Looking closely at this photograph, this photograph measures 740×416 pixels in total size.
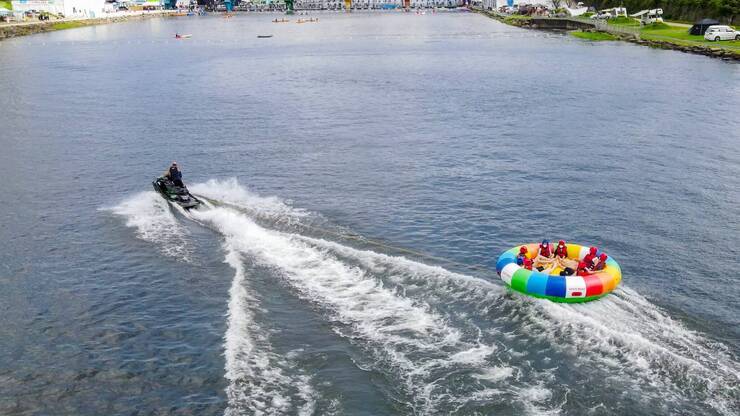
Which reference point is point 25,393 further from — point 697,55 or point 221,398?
point 697,55

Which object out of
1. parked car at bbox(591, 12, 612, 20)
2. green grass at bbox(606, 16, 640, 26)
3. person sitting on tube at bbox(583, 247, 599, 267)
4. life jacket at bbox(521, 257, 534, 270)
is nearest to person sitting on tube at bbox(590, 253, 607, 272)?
person sitting on tube at bbox(583, 247, 599, 267)

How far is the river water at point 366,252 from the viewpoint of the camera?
25453mm

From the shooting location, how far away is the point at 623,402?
23875 mm

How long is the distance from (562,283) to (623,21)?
163869 millimetres

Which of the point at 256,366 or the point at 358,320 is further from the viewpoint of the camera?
the point at 358,320

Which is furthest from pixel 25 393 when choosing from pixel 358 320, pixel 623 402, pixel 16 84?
pixel 16 84

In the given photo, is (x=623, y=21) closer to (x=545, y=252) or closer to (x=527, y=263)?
(x=545, y=252)

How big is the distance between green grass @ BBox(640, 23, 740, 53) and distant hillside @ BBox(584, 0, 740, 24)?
21.5 ft

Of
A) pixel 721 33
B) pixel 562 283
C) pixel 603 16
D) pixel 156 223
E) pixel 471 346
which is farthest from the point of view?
pixel 603 16

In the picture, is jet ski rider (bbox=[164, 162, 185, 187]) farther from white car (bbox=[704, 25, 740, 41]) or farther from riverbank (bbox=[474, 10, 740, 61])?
white car (bbox=[704, 25, 740, 41])

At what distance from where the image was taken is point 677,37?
133500mm

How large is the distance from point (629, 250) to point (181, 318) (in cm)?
2493

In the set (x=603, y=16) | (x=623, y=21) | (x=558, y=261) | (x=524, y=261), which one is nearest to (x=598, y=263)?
(x=558, y=261)

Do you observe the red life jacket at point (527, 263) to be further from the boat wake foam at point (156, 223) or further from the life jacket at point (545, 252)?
the boat wake foam at point (156, 223)
